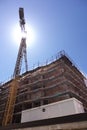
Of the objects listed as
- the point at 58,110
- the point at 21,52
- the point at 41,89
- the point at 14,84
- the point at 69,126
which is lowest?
the point at 69,126

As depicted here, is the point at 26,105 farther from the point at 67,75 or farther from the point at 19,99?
the point at 67,75

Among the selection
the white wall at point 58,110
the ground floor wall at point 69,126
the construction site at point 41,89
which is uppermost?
the construction site at point 41,89

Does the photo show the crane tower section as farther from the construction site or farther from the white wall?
the white wall

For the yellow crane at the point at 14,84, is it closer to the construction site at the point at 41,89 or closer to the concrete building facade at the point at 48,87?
the construction site at the point at 41,89

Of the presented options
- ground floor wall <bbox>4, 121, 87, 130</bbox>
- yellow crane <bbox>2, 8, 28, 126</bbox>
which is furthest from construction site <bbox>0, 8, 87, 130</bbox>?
ground floor wall <bbox>4, 121, 87, 130</bbox>

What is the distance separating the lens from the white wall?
59.9 ft

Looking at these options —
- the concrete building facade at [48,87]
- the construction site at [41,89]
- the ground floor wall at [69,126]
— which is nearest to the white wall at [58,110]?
the construction site at [41,89]

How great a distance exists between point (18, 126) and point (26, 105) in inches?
523

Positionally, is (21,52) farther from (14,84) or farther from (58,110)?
(58,110)

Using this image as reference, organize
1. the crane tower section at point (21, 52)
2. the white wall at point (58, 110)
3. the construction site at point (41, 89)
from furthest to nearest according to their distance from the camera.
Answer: the crane tower section at point (21, 52) < the construction site at point (41, 89) < the white wall at point (58, 110)

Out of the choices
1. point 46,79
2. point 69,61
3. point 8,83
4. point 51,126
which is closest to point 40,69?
point 46,79

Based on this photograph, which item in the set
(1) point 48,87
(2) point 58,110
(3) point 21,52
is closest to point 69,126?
(2) point 58,110

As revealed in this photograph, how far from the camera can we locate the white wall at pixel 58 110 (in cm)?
1826

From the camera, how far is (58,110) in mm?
19000
